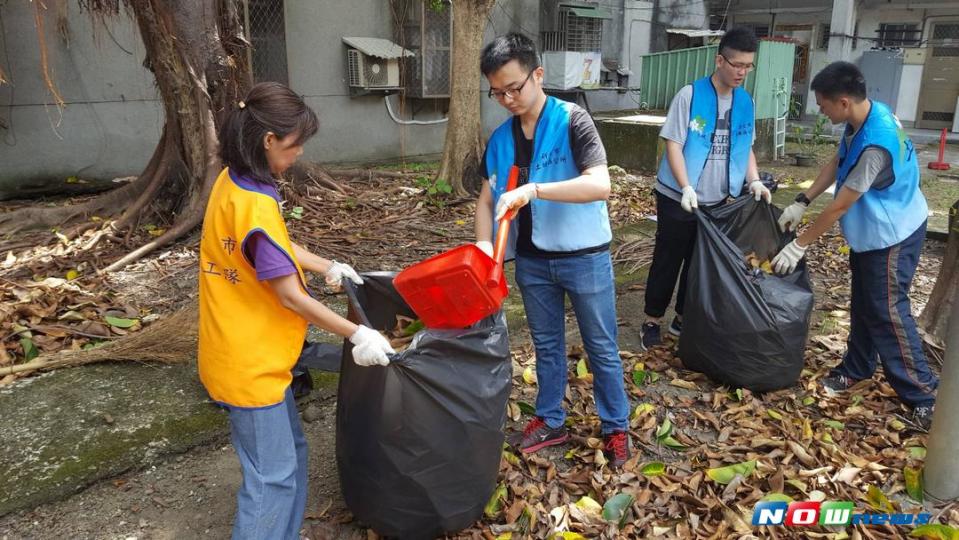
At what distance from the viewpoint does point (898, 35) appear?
13.6m

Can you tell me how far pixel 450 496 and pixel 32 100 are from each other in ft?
22.2

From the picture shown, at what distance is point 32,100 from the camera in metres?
6.67

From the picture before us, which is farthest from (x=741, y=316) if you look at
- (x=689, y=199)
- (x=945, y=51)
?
(x=945, y=51)

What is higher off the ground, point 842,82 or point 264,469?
point 842,82

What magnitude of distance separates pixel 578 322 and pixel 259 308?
1237mm

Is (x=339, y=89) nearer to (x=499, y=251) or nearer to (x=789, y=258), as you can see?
(x=789, y=258)

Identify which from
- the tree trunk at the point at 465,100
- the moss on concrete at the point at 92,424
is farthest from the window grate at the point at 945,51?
the moss on concrete at the point at 92,424

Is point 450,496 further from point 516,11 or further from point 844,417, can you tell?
point 516,11

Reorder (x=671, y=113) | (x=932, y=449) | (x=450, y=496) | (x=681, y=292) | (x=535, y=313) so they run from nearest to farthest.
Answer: (x=450, y=496), (x=932, y=449), (x=535, y=313), (x=671, y=113), (x=681, y=292)

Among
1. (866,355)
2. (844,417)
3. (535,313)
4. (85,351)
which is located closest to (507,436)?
(535,313)

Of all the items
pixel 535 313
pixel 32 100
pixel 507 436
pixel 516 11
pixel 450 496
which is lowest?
pixel 507 436

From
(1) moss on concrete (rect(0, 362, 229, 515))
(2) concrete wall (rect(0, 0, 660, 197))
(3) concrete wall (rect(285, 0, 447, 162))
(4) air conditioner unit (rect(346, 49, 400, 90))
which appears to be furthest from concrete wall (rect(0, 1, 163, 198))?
(1) moss on concrete (rect(0, 362, 229, 515))

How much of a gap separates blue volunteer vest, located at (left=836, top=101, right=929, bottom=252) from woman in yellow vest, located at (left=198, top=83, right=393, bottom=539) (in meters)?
2.20

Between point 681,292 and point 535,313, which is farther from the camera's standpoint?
point 681,292
